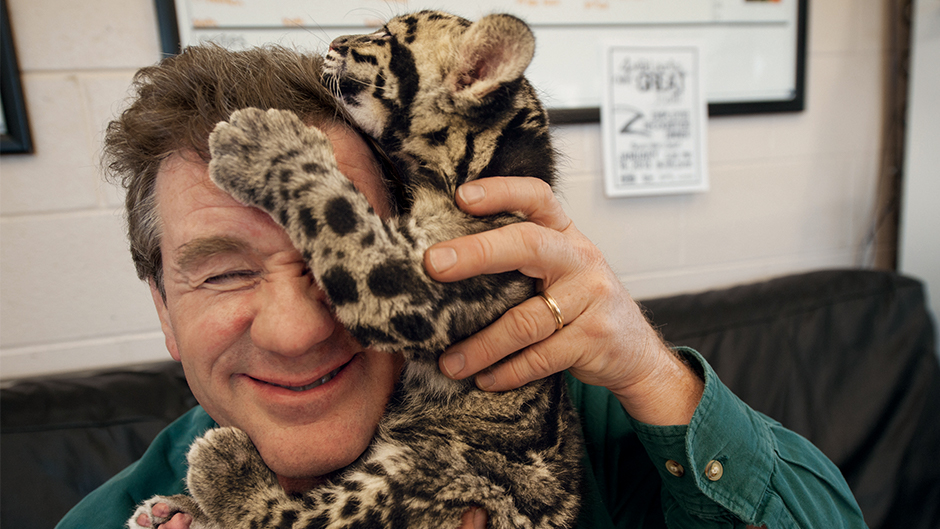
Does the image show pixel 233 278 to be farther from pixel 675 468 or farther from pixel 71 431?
pixel 71 431

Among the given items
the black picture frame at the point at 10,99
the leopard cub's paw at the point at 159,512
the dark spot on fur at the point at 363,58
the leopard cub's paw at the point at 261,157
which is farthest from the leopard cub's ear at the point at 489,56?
the black picture frame at the point at 10,99

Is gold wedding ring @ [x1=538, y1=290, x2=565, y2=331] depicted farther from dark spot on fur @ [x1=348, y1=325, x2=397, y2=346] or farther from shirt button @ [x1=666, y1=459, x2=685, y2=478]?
shirt button @ [x1=666, y1=459, x2=685, y2=478]

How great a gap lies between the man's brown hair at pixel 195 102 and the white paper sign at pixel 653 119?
1.66m

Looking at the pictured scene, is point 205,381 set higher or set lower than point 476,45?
lower

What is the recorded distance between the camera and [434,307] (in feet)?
2.96

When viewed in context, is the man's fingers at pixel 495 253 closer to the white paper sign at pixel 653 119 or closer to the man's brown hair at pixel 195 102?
the man's brown hair at pixel 195 102

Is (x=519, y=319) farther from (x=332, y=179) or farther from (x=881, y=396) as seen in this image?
(x=881, y=396)

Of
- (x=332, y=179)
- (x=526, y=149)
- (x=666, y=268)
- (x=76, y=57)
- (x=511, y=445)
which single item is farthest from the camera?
(x=666, y=268)

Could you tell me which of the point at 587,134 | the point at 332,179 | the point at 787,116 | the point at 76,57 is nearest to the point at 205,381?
the point at 332,179

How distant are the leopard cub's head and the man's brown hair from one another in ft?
0.23

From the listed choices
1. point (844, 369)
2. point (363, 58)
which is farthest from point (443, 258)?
point (844, 369)

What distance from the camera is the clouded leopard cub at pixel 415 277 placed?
0.87 metres

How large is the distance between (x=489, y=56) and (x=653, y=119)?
65.1 inches

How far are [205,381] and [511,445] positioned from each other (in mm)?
655
